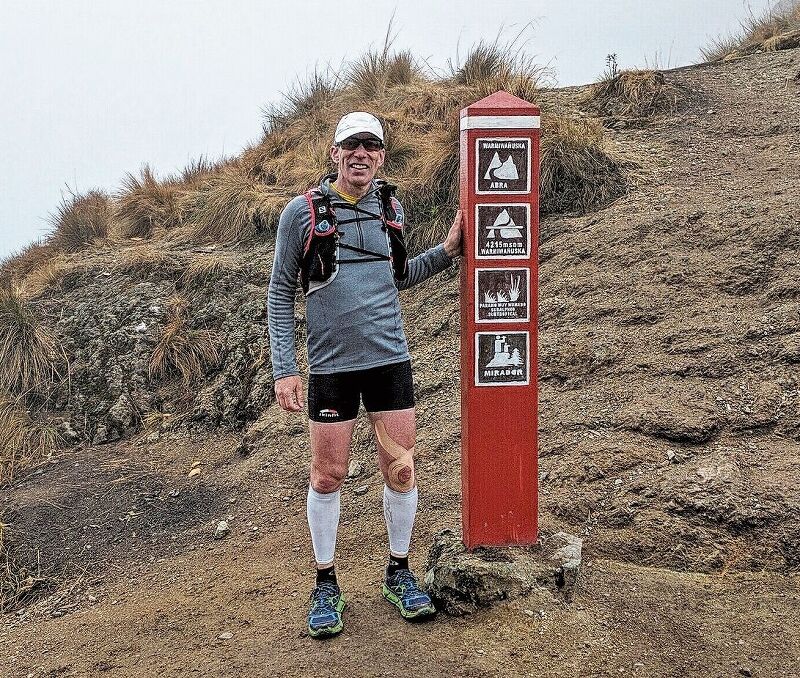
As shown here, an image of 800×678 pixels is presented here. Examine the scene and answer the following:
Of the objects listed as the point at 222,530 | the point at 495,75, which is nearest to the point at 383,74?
the point at 495,75

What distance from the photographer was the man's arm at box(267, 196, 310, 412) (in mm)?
3355

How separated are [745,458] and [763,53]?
320 inches

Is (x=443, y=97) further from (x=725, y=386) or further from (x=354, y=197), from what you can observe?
(x=354, y=197)

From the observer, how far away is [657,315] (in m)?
5.66

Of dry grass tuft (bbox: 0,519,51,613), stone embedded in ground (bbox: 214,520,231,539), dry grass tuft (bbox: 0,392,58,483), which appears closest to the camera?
dry grass tuft (bbox: 0,519,51,613)

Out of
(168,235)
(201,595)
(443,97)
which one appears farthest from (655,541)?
(168,235)

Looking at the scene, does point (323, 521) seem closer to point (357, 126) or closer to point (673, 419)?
point (357, 126)

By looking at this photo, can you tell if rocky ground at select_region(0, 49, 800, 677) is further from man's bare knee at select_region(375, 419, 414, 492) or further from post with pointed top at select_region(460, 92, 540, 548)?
man's bare knee at select_region(375, 419, 414, 492)

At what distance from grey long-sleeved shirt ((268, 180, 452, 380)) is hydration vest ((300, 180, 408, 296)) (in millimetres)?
17

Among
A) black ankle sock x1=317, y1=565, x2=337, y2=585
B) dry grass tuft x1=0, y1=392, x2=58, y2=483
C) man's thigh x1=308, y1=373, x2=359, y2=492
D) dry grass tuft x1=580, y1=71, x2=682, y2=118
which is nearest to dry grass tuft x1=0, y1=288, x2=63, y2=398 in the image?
dry grass tuft x1=0, y1=392, x2=58, y2=483

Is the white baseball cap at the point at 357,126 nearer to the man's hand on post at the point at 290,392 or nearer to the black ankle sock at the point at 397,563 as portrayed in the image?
the man's hand on post at the point at 290,392

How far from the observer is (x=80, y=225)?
11477 millimetres

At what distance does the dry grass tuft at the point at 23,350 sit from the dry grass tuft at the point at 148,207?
8.87 ft

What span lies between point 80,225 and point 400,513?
9416mm
